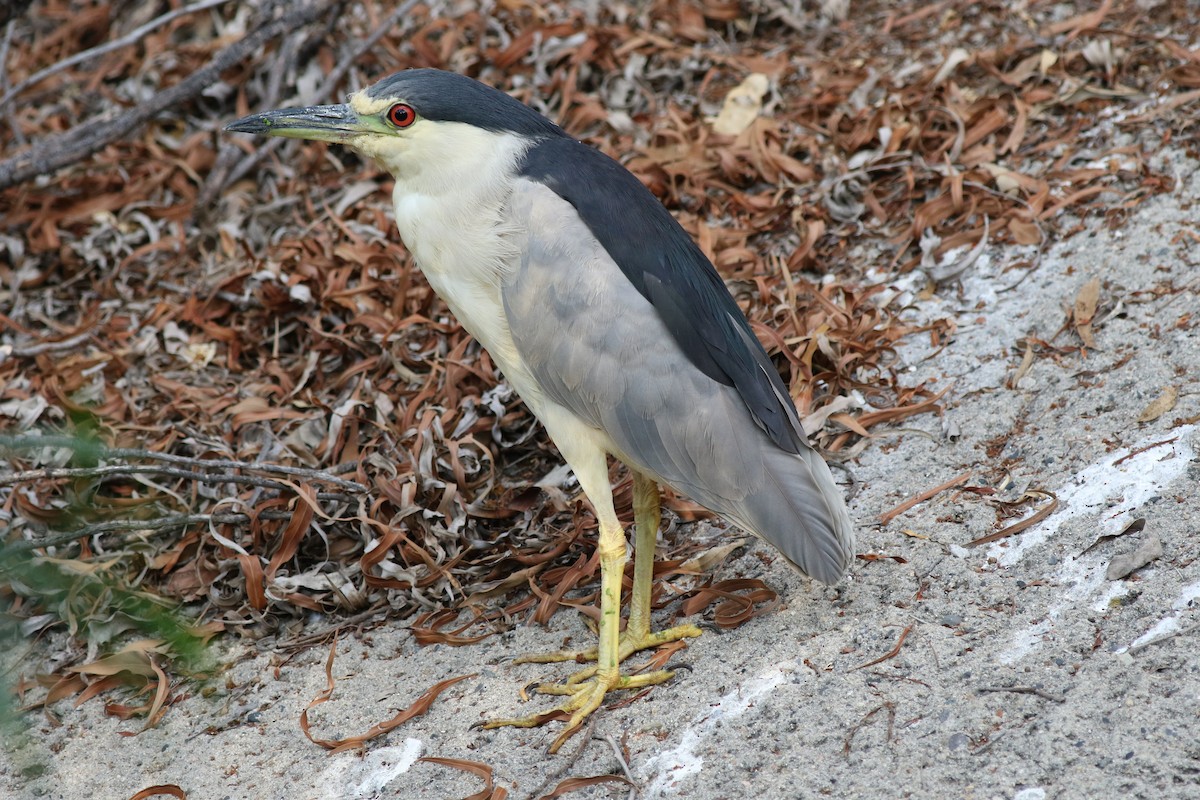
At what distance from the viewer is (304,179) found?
16.6ft

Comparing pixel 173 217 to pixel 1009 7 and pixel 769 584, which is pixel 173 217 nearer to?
pixel 769 584

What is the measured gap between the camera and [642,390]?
286cm

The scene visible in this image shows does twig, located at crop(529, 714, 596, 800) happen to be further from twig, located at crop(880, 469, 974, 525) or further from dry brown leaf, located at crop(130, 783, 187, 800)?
twig, located at crop(880, 469, 974, 525)

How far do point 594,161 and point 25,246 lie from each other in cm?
319

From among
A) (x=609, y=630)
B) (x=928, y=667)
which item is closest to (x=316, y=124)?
(x=609, y=630)

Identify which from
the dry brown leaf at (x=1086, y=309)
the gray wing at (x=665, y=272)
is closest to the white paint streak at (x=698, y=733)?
the gray wing at (x=665, y=272)

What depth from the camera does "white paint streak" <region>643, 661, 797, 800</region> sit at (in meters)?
2.48

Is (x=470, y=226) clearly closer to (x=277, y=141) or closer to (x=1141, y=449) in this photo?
(x=1141, y=449)

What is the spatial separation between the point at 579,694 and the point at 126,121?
3519mm

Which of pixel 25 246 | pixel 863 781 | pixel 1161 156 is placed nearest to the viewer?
pixel 863 781

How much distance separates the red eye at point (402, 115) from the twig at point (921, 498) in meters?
1.79

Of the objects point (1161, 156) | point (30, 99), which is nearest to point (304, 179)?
point (30, 99)

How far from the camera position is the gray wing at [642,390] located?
2.82 meters

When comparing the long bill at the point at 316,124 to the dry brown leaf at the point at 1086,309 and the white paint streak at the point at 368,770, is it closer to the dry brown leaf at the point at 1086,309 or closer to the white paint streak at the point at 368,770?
the white paint streak at the point at 368,770
